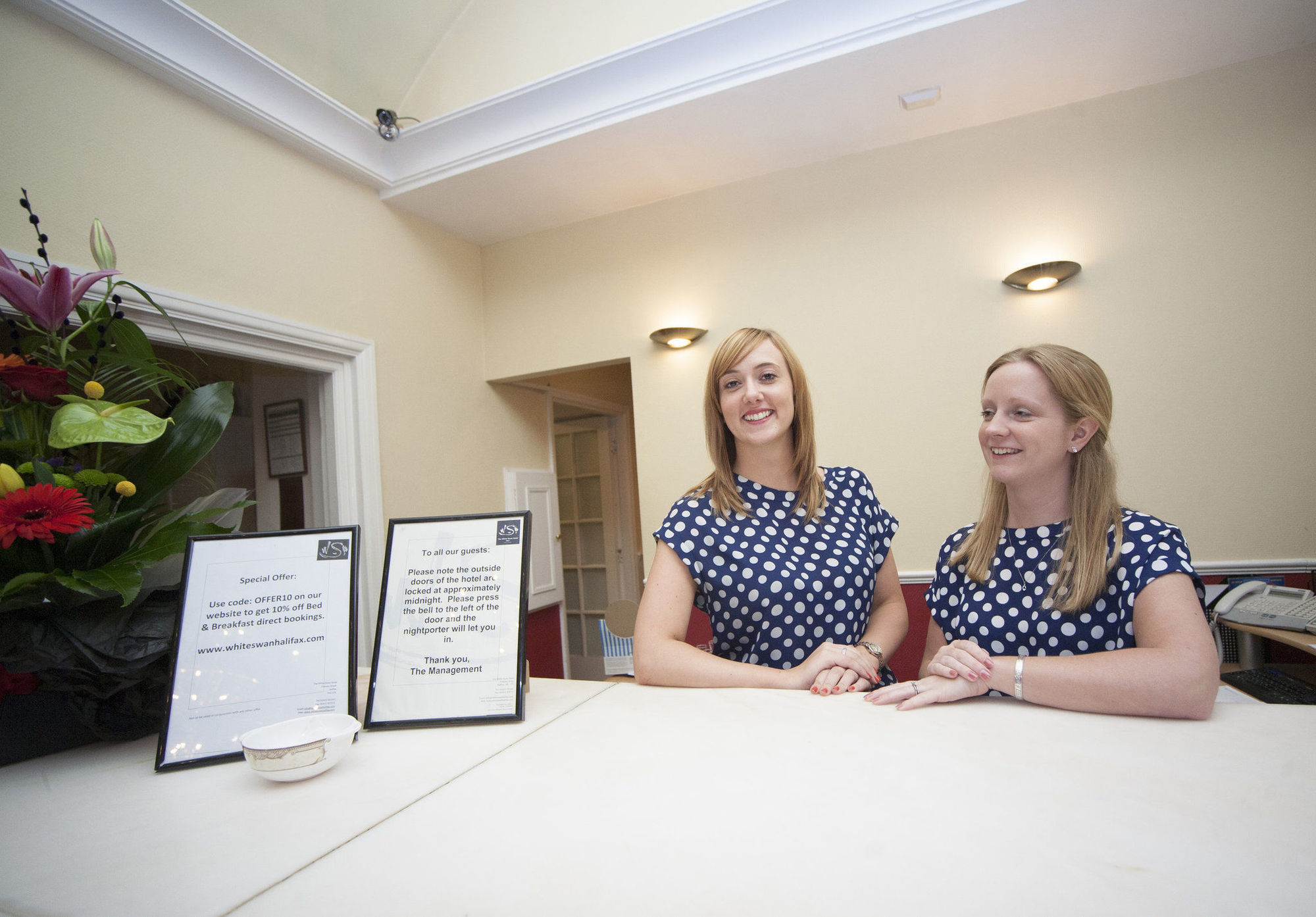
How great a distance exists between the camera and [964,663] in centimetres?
90

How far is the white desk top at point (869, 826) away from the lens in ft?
1.58

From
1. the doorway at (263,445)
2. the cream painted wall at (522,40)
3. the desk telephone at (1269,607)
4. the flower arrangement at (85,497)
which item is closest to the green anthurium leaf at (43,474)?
the flower arrangement at (85,497)

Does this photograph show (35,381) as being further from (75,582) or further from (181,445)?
(75,582)

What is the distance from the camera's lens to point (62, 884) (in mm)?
574

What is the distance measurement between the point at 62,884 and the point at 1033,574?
141cm

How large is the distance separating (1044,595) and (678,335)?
2.44 m

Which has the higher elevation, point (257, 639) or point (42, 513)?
point (42, 513)

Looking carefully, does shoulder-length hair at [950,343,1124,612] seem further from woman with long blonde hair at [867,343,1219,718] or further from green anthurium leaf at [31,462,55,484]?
green anthurium leaf at [31,462,55,484]

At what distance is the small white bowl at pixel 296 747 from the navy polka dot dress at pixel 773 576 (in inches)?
26.9

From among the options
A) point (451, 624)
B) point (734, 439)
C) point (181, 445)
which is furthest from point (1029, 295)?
point (181, 445)

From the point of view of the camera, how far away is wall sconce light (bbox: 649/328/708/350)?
11.0ft

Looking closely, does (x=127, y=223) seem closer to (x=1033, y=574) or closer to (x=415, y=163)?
(x=415, y=163)

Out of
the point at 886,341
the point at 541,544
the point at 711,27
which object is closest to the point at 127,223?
the point at 711,27

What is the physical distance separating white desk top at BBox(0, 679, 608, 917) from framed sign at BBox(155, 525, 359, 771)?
2.2 inches
